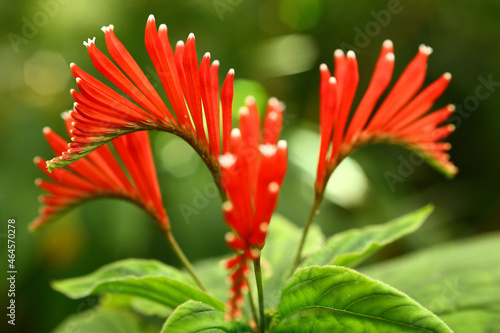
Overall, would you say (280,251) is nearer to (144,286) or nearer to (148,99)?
(144,286)

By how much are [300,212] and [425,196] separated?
83cm

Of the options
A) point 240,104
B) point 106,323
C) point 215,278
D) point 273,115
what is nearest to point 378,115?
point 273,115

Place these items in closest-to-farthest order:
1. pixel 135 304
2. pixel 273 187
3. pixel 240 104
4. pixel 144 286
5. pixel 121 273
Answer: pixel 273 187
pixel 144 286
pixel 121 273
pixel 135 304
pixel 240 104

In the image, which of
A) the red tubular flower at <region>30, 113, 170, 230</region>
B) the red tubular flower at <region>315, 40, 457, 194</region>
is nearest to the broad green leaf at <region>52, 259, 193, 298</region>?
the red tubular flower at <region>30, 113, 170, 230</region>

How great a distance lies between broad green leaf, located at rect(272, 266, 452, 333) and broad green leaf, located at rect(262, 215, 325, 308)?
0.25m

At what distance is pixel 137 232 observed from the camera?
1.94 metres

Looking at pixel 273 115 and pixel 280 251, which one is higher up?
pixel 273 115

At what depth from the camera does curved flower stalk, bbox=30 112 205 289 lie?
2.69ft

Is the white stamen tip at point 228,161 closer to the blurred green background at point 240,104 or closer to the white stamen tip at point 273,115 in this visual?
the white stamen tip at point 273,115

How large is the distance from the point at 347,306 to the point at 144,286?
328 millimetres

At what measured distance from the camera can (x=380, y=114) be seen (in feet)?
2.79

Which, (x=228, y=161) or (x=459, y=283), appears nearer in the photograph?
(x=228, y=161)

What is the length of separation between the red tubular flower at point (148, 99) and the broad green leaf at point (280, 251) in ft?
1.34

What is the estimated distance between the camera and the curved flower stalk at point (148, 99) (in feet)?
2.09
